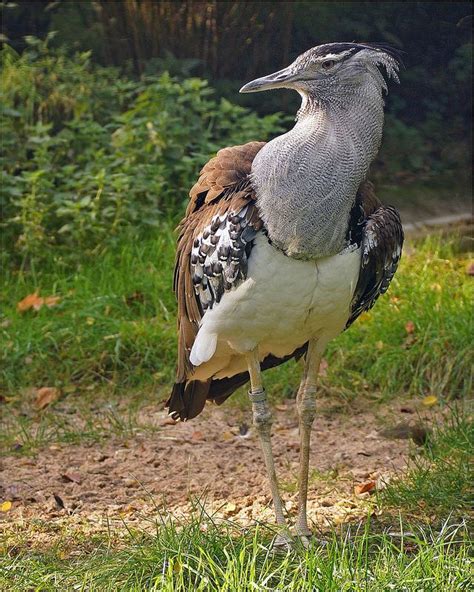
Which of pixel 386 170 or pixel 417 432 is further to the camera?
pixel 386 170

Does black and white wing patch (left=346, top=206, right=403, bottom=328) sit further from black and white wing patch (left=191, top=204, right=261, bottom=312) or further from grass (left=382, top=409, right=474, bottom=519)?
grass (left=382, top=409, right=474, bottom=519)

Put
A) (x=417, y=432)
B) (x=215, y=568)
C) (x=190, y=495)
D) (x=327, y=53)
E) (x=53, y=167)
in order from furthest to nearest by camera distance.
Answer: (x=53, y=167), (x=417, y=432), (x=190, y=495), (x=327, y=53), (x=215, y=568)

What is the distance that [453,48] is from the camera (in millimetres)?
8125

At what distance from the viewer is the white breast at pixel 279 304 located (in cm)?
367

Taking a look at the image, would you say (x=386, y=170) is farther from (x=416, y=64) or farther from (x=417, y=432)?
(x=417, y=432)

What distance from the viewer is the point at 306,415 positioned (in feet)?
13.6

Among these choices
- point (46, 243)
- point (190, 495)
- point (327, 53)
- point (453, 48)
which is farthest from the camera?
point (453, 48)

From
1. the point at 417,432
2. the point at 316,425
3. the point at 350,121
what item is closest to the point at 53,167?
the point at 316,425

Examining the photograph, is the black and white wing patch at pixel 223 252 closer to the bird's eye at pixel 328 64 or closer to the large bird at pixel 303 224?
the large bird at pixel 303 224

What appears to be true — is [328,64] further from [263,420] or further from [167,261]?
[167,261]

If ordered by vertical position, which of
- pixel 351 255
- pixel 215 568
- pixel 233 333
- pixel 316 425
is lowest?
pixel 316 425

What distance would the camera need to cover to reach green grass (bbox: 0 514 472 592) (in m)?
3.23

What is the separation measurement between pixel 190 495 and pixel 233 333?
2.74 feet

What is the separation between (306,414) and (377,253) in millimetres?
701
